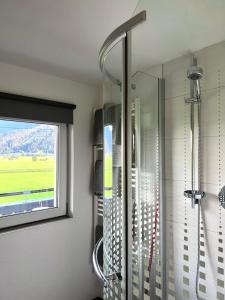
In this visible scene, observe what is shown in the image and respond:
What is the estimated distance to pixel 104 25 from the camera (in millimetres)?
1208

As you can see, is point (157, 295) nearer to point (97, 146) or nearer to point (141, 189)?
point (141, 189)

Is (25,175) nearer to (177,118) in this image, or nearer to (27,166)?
(27,166)

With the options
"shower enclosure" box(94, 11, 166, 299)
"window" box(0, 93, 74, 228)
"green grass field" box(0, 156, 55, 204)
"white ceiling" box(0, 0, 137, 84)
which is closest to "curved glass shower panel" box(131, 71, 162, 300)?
"shower enclosure" box(94, 11, 166, 299)

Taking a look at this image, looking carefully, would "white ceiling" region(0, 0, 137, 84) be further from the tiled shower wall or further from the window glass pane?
the window glass pane

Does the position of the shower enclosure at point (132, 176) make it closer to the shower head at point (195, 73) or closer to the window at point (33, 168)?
the shower head at point (195, 73)

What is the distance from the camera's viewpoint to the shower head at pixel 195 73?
3.81 ft

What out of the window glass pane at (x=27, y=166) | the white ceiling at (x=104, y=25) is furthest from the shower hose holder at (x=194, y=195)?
the window glass pane at (x=27, y=166)

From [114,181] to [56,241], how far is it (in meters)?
1.14

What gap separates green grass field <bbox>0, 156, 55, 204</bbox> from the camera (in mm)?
1763

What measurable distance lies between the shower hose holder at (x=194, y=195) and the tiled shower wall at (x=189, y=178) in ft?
0.07

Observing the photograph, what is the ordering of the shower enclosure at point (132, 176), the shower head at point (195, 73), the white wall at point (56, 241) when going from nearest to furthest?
the shower enclosure at point (132, 176)
the shower head at point (195, 73)
the white wall at point (56, 241)

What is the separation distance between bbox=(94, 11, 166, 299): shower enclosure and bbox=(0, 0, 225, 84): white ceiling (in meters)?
0.13

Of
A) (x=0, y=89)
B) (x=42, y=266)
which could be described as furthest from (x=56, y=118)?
(x=42, y=266)

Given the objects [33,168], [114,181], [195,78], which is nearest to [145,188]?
[114,181]
